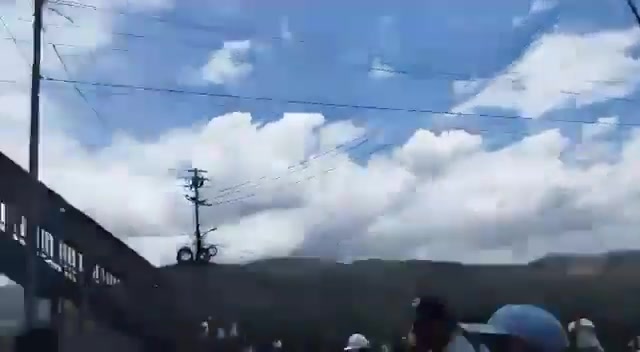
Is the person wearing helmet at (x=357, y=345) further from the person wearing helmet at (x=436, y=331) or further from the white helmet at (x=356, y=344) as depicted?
the person wearing helmet at (x=436, y=331)

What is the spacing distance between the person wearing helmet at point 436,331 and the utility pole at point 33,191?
18.1 m

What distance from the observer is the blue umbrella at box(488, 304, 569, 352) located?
5301mm

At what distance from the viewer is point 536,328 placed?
5301mm

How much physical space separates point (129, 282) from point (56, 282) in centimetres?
571

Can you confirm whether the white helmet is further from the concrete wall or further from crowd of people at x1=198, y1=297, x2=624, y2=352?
the concrete wall

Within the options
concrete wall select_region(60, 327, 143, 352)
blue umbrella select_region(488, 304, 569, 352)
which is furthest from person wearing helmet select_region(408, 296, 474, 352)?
concrete wall select_region(60, 327, 143, 352)

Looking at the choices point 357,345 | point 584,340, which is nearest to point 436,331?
point 584,340

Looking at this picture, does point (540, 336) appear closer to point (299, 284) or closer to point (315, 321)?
point (299, 284)

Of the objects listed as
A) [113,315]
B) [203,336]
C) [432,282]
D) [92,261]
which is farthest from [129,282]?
[432,282]

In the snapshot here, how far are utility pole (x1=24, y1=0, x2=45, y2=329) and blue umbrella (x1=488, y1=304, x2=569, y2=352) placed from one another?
18014 mm

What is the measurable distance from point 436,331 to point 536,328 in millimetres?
646

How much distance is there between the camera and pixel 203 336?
4056cm

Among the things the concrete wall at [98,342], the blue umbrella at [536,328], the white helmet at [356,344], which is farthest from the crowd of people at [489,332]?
the concrete wall at [98,342]

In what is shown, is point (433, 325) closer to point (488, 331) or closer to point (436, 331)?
point (436, 331)
